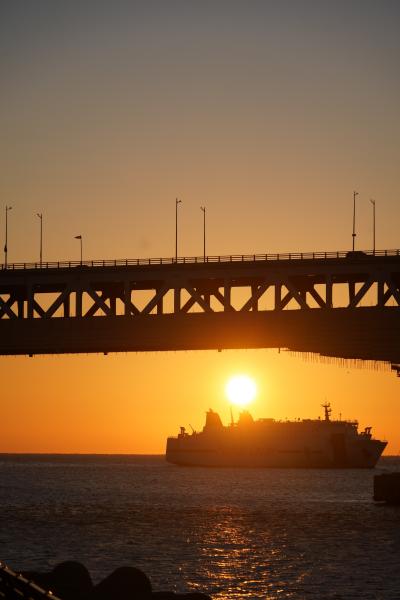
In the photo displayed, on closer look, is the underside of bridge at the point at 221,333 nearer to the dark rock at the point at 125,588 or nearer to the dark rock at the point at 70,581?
the dark rock at the point at 70,581

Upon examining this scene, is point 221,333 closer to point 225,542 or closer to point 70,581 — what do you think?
point 225,542

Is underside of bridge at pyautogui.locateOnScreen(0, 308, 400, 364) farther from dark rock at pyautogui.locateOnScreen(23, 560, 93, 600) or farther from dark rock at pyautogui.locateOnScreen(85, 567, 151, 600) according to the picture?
dark rock at pyautogui.locateOnScreen(85, 567, 151, 600)

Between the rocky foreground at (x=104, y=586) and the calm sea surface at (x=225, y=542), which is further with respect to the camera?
the calm sea surface at (x=225, y=542)

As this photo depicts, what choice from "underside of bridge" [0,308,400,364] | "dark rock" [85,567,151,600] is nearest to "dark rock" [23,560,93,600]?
"dark rock" [85,567,151,600]

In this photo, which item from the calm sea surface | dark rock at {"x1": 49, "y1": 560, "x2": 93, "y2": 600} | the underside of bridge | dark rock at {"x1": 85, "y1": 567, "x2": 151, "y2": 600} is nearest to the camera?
dark rock at {"x1": 85, "y1": 567, "x2": 151, "y2": 600}

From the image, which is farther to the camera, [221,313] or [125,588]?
[221,313]

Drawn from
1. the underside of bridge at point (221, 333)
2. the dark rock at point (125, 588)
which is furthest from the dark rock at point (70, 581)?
the underside of bridge at point (221, 333)

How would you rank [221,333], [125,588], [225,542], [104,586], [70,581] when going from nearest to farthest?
[104,586], [125,588], [70,581], [225,542], [221,333]

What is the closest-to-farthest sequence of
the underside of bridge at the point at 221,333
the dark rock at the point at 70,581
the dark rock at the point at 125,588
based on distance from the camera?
the dark rock at the point at 125,588, the dark rock at the point at 70,581, the underside of bridge at the point at 221,333

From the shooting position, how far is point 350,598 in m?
48.7

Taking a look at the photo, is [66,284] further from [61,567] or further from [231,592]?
[61,567]

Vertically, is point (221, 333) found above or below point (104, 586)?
above

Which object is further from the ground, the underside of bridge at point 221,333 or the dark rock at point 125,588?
the underside of bridge at point 221,333

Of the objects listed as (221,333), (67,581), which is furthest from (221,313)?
(67,581)
